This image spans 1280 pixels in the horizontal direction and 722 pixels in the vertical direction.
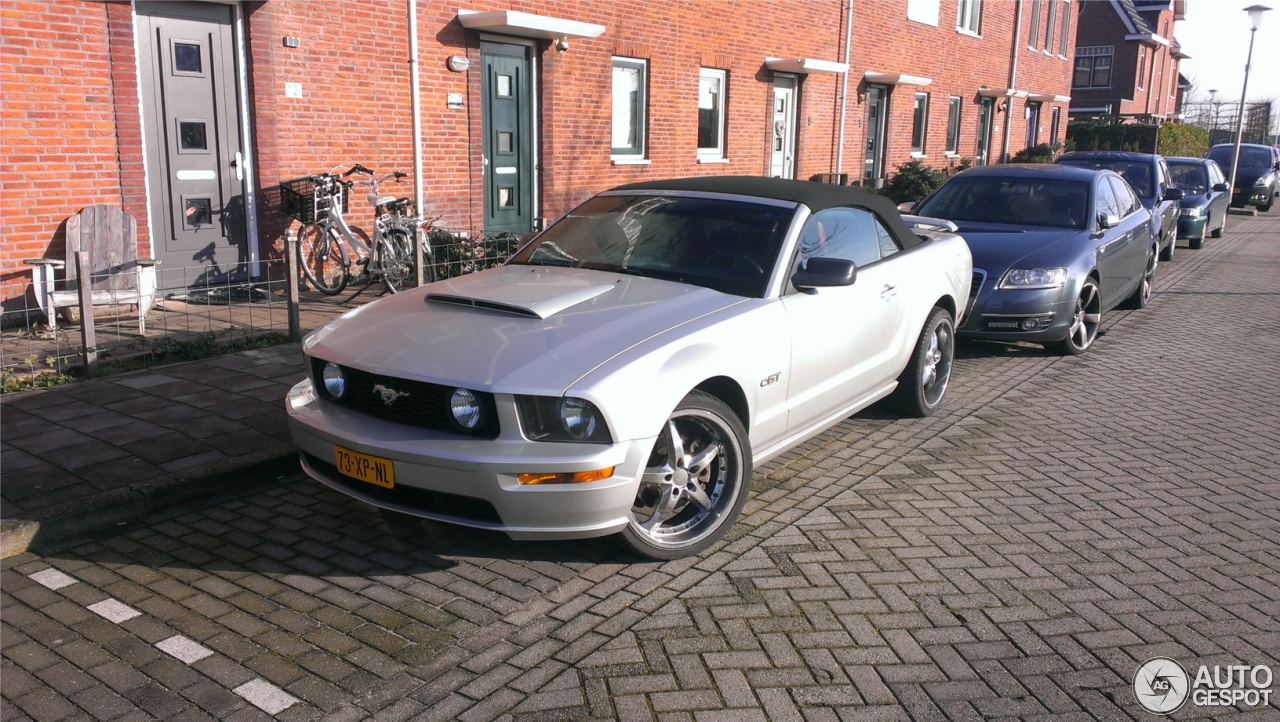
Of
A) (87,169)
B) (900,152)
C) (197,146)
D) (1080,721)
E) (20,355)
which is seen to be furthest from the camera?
(900,152)

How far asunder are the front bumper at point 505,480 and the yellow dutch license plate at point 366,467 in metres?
0.03

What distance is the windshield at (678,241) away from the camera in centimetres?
516

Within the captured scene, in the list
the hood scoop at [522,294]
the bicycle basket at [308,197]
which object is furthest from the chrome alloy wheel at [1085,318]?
the bicycle basket at [308,197]

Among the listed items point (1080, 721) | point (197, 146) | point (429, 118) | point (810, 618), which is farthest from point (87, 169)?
point (1080, 721)

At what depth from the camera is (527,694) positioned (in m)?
3.40

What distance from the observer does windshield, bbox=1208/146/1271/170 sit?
3175 cm

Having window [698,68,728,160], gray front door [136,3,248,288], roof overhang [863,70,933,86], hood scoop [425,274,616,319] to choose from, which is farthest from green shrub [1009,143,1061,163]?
hood scoop [425,274,616,319]

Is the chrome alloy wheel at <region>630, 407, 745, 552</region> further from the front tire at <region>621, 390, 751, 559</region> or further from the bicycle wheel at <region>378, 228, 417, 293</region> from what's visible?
the bicycle wheel at <region>378, 228, 417, 293</region>

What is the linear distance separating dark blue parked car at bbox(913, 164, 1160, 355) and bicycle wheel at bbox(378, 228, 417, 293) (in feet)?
17.0

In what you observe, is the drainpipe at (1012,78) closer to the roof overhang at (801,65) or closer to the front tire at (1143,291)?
the roof overhang at (801,65)

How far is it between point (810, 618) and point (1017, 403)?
4.17m

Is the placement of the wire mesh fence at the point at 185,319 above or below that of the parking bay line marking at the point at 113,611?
above

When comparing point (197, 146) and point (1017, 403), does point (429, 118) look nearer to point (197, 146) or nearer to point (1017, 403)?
point (197, 146)

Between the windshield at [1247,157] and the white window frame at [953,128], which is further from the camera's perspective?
the windshield at [1247,157]
